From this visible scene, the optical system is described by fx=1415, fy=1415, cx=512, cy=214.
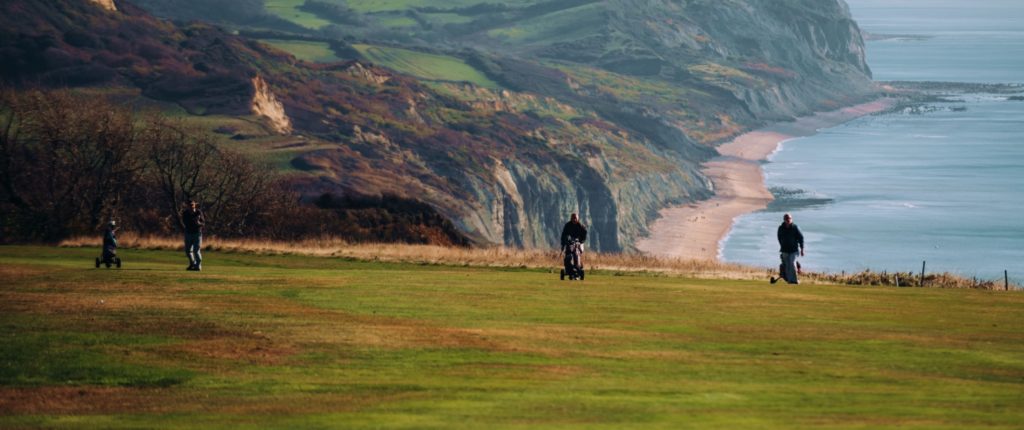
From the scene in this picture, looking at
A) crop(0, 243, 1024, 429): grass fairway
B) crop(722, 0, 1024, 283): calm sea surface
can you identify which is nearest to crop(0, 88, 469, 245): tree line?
crop(0, 243, 1024, 429): grass fairway

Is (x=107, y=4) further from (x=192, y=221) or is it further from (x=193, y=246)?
(x=193, y=246)

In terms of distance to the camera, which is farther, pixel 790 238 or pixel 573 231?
pixel 790 238

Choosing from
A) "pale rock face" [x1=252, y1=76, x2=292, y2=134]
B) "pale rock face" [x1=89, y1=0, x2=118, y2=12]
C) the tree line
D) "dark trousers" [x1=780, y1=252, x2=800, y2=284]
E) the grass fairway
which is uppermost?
"pale rock face" [x1=89, y1=0, x2=118, y2=12]

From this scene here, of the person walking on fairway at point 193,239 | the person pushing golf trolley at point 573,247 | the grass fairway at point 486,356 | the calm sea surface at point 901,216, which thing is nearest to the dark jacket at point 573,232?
the person pushing golf trolley at point 573,247

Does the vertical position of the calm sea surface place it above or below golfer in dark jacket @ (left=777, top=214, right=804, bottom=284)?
above

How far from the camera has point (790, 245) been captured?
37.8m

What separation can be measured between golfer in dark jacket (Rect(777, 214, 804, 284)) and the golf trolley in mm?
5284

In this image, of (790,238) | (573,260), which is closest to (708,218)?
(790,238)

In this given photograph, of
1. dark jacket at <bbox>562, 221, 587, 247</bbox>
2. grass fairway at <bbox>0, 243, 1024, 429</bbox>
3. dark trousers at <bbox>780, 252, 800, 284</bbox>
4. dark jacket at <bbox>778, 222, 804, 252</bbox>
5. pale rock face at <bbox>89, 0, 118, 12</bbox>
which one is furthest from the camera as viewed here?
pale rock face at <bbox>89, 0, 118, 12</bbox>

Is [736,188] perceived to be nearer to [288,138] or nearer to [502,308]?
[288,138]

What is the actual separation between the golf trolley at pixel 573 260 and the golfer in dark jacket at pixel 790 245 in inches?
208

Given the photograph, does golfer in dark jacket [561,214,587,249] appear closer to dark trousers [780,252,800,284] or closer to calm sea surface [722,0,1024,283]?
dark trousers [780,252,800,284]

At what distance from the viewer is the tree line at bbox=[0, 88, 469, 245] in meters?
68.8

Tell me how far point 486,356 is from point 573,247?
14682 mm
